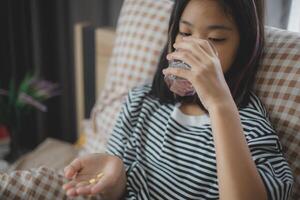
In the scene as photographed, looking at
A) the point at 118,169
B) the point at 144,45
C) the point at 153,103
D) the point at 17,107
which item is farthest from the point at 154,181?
the point at 17,107

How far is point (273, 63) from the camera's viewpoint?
0.90m

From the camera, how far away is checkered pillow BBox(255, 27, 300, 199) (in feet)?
2.74

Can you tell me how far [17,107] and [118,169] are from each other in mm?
869

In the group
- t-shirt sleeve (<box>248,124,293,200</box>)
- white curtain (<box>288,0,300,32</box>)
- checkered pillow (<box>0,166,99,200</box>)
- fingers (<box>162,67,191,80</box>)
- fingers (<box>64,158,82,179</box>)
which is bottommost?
checkered pillow (<box>0,166,99,200</box>)

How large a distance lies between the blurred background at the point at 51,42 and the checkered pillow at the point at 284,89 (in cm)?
96

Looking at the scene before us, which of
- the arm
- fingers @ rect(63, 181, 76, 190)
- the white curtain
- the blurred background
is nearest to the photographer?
the arm

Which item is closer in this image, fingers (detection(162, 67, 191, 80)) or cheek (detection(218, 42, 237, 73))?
fingers (detection(162, 67, 191, 80))

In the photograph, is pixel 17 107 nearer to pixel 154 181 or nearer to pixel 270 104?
pixel 154 181

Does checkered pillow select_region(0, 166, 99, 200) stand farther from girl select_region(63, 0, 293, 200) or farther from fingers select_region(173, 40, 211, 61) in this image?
fingers select_region(173, 40, 211, 61)

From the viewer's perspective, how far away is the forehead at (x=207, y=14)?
790 mm

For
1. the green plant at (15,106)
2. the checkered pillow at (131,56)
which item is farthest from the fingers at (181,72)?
the green plant at (15,106)

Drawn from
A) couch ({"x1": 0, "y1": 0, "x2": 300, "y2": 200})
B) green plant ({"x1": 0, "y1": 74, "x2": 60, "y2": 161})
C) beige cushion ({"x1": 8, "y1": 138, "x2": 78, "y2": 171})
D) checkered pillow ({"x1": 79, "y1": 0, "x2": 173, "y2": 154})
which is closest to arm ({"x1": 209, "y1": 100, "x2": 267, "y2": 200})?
couch ({"x1": 0, "y1": 0, "x2": 300, "y2": 200})

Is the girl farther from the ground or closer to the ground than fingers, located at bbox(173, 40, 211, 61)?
closer to the ground

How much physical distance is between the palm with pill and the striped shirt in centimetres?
7
